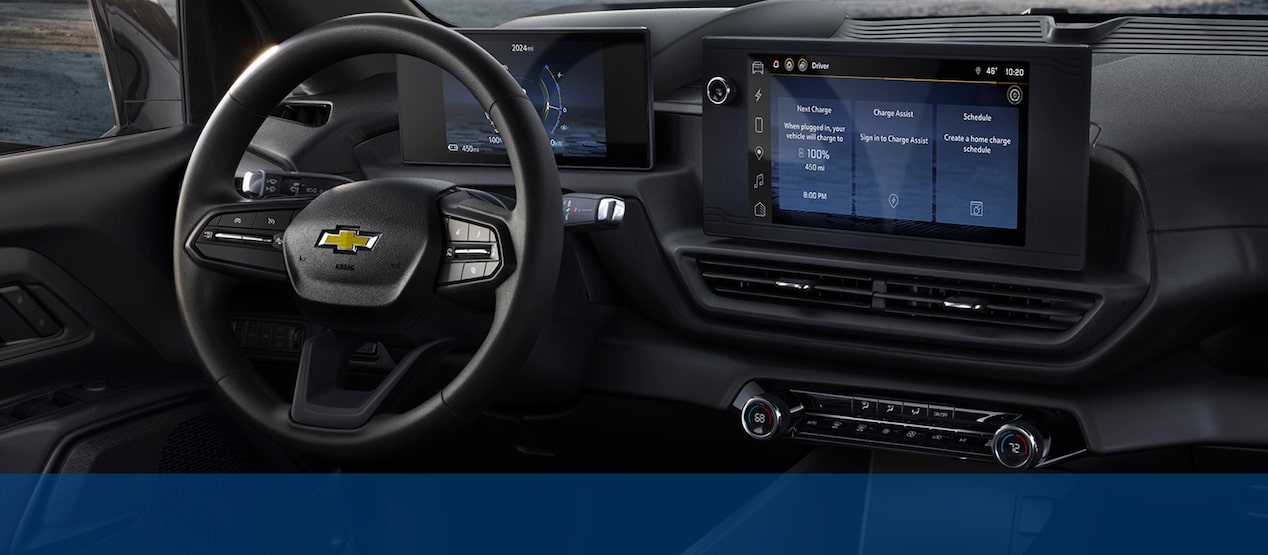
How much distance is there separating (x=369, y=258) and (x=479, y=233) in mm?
143

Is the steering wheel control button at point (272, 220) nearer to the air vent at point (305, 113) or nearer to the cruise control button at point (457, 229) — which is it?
Result: the cruise control button at point (457, 229)

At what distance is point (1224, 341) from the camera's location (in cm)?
159

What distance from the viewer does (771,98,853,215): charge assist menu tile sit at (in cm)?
163

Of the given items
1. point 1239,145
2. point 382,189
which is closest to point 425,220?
point 382,189

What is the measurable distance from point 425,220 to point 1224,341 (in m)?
1.05

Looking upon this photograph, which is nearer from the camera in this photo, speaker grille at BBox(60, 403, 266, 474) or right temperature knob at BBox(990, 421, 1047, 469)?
right temperature knob at BBox(990, 421, 1047, 469)

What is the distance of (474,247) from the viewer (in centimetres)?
140

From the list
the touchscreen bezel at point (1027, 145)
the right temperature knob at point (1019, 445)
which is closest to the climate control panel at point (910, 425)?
the right temperature knob at point (1019, 445)

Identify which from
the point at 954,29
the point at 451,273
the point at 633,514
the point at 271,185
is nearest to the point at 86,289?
the point at 271,185

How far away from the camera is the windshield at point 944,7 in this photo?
2.09 m

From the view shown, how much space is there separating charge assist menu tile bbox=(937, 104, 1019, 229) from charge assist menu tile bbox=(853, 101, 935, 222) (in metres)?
0.02

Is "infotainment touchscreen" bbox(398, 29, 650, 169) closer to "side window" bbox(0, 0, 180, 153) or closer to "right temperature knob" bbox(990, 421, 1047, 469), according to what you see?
"side window" bbox(0, 0, 180, 153)

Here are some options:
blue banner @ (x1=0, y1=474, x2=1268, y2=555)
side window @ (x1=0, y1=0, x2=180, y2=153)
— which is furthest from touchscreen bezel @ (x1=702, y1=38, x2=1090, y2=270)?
side window @ (x1=0, y1=0, x2=180, y2=153)

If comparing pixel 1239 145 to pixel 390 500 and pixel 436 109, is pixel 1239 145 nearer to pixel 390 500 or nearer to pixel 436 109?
pixel 436 109
